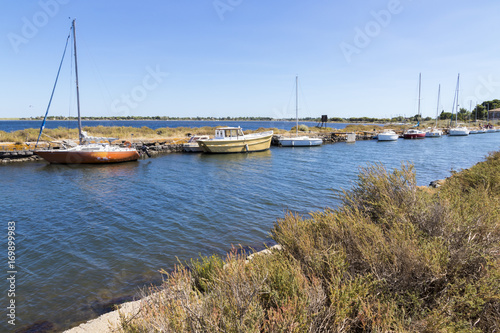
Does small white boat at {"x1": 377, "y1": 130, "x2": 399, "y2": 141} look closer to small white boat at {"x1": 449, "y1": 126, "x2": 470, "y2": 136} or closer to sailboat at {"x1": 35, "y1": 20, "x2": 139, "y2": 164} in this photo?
small white boat at {"x1": 449, "y1": 126, "x2": 470, "y2": 136}

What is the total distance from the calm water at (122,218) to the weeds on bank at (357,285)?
3.45 m

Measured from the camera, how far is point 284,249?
457cm

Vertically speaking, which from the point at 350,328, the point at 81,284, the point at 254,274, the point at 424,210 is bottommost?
the point at 81,284

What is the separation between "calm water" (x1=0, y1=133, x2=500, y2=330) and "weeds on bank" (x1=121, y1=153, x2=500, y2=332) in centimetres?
345

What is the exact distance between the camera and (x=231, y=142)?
32312 mm

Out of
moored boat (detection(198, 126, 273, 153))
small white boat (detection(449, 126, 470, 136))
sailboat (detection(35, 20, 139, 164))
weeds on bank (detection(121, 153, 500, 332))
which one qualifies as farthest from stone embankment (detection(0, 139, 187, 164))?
small white boat (detection(449, 126, 470, 136))

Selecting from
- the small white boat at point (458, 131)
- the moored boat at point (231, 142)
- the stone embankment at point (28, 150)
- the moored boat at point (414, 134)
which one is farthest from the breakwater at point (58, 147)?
the small white boat at point (458, 131)

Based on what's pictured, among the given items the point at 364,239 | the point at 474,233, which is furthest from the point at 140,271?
the point at 474,233

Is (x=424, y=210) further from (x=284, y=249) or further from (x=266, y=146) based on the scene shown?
(x=266, y=146)

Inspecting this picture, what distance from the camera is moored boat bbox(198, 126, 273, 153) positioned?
31.8 m

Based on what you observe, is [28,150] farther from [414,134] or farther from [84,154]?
[414,134]

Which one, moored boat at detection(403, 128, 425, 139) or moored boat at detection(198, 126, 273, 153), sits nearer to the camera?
moored boat at detection(198, 126, 273, 153)

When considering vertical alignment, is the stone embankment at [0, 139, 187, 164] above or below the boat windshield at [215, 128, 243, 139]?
below

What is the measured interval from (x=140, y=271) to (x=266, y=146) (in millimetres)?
29943
